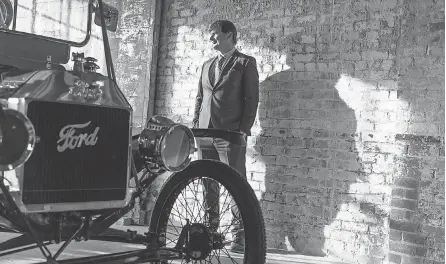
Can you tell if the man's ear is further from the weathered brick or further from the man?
the weathered brick

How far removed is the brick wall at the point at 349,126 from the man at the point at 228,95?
0.91ft

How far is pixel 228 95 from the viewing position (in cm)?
436

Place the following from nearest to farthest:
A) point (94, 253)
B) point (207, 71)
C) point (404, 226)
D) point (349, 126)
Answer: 1. point (404, 226)
2. point (94, 253)
3. point (349, 126)
4. point (207, 71)

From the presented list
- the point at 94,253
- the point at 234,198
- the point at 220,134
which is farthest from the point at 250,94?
the point at 234,198

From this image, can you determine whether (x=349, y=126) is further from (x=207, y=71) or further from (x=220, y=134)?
(x=220, y=134)

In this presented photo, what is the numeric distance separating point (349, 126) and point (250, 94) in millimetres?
754

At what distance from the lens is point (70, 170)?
7.22 ft

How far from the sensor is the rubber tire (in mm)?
2414

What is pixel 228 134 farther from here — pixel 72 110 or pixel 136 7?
pixel 136 7

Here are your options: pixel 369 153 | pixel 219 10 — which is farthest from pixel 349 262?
pixel 219 10

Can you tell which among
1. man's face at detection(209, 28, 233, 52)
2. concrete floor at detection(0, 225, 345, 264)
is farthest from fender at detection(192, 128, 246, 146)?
man's face at detection(209, 28, 233, 52)

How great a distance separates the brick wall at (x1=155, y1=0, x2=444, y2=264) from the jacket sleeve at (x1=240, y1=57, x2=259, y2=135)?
25 cm

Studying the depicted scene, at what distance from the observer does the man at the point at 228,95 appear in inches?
168

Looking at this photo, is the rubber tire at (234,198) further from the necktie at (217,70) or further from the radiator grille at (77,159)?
the necktie at (217,70)
